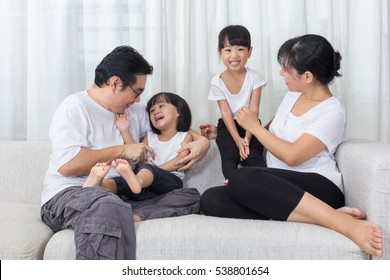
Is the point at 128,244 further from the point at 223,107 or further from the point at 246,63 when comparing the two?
the point at 246,63

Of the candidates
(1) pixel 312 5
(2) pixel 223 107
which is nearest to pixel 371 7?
(1) pixel 312 5

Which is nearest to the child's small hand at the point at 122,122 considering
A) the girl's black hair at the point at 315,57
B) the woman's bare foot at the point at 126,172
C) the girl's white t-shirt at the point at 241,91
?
the woman's bare foot at the point at 126,172

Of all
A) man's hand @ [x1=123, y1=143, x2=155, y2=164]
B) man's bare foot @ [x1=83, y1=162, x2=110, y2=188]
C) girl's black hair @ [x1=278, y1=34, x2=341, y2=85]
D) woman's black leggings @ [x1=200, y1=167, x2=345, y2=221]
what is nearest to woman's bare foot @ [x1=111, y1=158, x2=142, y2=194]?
man's bare foot @ [x1=83, y1=162, x2=110, y2=188]

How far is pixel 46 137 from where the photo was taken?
110 inches

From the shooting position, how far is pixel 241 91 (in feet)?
8.07

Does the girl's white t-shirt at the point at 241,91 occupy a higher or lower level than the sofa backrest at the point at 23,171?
higher

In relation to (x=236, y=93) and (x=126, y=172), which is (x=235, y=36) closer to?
(x=236, y=93)

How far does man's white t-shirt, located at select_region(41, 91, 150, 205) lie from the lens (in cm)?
193

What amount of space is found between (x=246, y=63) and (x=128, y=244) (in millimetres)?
1291

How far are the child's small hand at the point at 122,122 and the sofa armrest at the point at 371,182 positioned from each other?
832mm

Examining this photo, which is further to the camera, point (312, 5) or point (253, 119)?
point (312, 5)

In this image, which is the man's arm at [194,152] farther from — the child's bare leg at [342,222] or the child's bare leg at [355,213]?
the child's bare leg at [355,213]

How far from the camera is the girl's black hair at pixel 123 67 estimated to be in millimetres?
2047

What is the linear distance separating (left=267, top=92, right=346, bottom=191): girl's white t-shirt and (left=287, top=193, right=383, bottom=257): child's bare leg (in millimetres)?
259
